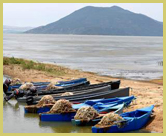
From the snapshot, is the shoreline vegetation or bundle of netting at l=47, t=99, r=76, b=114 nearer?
bundle of netting at l=47, t=99, r=76, b=114

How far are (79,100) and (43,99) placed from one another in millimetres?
1919

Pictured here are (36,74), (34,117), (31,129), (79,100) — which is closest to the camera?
(31,129)

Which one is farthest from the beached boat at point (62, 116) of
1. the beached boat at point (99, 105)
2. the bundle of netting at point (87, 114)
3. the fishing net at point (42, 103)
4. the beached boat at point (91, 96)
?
the beached boat at point (91, 96)

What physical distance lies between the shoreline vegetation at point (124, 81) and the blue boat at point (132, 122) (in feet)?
1.69

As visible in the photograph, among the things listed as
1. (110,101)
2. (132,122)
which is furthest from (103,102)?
(132,122)

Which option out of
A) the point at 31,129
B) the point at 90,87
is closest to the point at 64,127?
the point at 31,129

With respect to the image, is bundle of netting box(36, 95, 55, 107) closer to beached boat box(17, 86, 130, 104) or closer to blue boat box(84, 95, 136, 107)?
beached boat box(17, 86, 130, 104)

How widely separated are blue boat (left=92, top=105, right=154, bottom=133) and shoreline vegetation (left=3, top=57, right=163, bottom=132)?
1.69ft

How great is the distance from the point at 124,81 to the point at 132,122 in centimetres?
1397

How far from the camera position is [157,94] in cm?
1927

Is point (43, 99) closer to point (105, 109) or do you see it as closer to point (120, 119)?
point (105, 109)

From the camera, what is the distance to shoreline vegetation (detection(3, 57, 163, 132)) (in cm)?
1505

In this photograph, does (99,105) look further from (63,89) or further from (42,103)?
(63,89)

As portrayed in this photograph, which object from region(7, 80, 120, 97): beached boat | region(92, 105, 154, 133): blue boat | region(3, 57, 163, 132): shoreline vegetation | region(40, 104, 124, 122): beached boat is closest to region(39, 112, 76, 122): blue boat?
region(40, 104, 124, 122): beached boat
